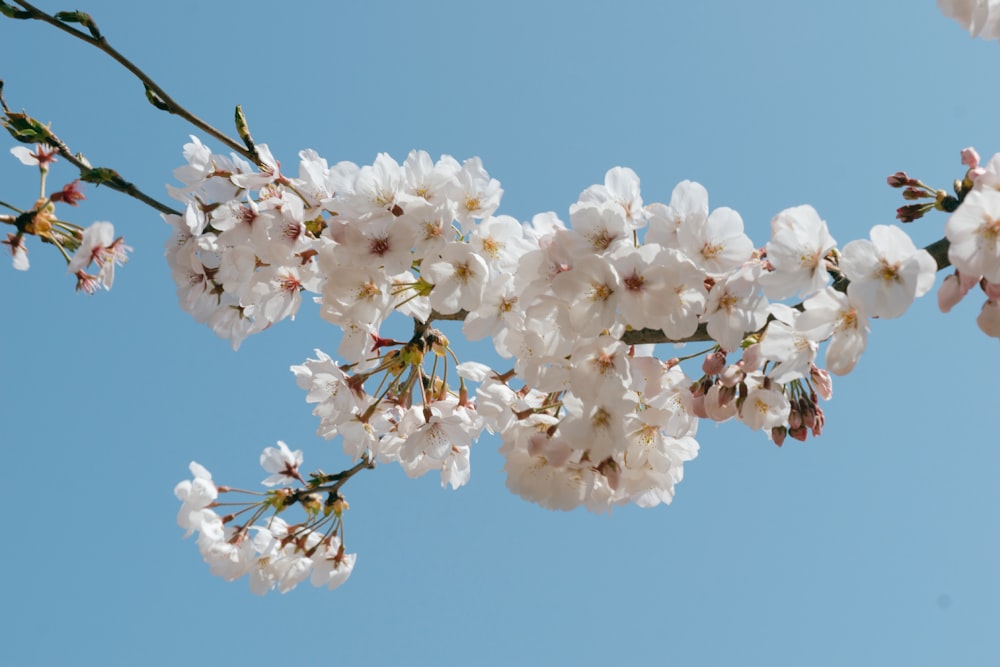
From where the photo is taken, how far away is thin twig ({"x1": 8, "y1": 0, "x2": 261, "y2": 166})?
2.33 meters

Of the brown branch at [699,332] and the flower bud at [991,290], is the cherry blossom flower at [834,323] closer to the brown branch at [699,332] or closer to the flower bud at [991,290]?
the brown branch at [699,332]

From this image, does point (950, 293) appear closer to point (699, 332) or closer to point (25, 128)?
point (699, 332)

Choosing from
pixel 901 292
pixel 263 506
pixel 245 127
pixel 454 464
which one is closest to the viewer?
pixel 901 292

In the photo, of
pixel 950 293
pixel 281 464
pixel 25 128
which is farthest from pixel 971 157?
pixel 281 464

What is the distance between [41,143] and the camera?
253cm

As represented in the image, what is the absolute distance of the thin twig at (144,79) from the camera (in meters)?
2.33

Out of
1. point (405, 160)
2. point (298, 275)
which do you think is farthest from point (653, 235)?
point (298, 275)

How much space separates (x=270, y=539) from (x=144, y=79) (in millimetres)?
2415

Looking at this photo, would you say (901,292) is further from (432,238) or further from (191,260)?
(191,260)

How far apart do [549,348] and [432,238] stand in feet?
1.54

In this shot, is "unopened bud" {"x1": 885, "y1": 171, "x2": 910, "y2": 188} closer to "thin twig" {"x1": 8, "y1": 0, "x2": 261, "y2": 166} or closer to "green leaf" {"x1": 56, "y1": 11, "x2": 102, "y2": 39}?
"thin twig" {"x1": 8, "y1": 0, "x2": 261, "y2": 166}

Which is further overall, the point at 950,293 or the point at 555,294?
the point at 555,294

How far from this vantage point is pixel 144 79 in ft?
7.79

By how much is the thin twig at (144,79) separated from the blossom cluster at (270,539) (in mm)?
1866
